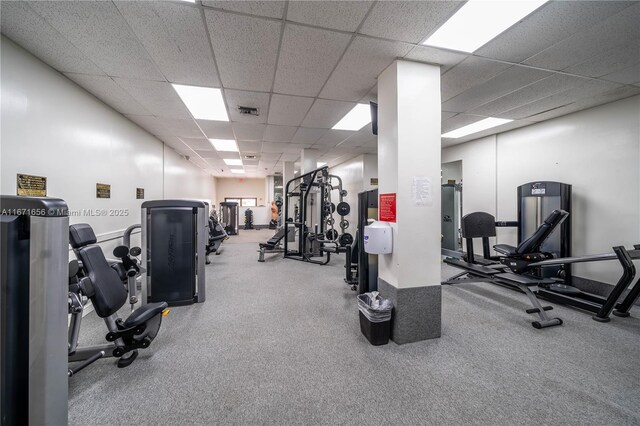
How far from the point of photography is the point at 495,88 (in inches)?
116

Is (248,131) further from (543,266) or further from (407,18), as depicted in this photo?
(543,266)

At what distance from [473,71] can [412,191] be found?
151 cm

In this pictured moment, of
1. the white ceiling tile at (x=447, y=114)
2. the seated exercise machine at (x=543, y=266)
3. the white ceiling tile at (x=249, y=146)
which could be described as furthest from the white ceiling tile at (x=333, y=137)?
the seated exercise machine at (x=543, y=266)

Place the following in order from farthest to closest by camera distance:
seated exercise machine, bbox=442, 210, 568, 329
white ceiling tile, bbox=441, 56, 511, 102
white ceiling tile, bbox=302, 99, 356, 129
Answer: white ceiling tile, bbox=302, 99, 356, 129 < seated exercise machine, bbox=442, 210, 568, 329 < white ceiling tile, bbox=441, 56, 511, 102

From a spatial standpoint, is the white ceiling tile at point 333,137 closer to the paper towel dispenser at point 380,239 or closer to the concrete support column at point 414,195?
the concrete support column at point 414,195

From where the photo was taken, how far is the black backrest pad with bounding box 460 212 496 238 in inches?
142

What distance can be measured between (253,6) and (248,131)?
3.12 meters

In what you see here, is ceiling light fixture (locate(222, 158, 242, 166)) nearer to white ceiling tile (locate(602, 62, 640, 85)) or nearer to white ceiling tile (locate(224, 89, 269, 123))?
white ceiling tile (locate(224, 89, 269, 123))

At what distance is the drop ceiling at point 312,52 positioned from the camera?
1785 mm

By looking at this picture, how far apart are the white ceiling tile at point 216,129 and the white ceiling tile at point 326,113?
4.71ft

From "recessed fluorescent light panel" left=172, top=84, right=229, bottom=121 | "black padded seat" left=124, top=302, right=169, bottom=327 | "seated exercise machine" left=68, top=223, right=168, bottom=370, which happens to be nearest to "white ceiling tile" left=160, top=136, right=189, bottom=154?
"recessed fluorescent light panel" left=172, top=84, right=229, bottom=121

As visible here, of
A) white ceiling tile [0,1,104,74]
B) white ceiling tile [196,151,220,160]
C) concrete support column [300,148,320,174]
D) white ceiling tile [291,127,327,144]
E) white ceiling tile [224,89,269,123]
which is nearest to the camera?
white ceiling tile [0,1,104,74]

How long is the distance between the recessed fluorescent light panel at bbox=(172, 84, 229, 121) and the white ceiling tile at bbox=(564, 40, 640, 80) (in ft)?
13.1

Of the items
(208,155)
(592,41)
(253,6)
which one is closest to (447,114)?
(592,41)
